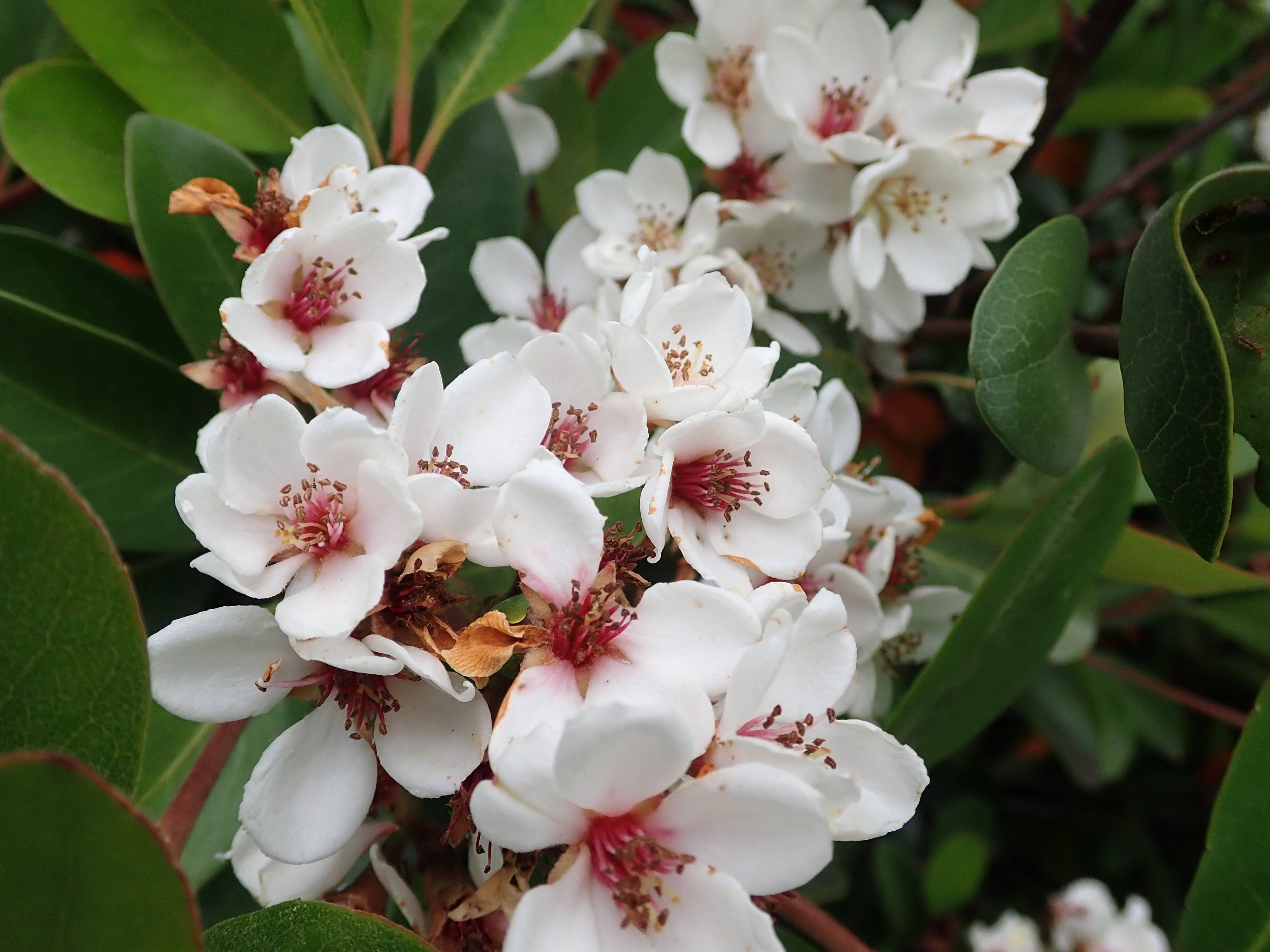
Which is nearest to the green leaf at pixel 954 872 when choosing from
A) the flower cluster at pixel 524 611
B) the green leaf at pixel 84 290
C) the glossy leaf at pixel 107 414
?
the flower cluster at pixel 524 611

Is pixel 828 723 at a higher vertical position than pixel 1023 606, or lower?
higher

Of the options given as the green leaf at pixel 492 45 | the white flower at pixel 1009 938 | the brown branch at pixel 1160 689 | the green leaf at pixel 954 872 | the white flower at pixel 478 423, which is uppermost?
the green leaf at pixel 492 45

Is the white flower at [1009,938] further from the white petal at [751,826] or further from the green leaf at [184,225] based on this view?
the green leaf at [184,225]

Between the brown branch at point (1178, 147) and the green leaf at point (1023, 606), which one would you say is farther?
the brown branch at point (1178, 147)

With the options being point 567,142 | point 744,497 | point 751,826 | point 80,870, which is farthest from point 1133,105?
point 80,870

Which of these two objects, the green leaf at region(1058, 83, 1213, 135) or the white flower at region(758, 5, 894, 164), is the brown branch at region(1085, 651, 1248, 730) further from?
the white flower at region(758, 5, 894, 164)

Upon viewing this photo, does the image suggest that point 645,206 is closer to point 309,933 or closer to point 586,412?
point 586,412

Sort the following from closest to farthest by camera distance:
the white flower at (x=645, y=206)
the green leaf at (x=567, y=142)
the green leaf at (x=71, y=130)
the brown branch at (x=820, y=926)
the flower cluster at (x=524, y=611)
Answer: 1. the flower cluster at (x=524, y=611)
2. the brown branch at (x=820, y=926)
3. the green leaf at (x=71, y=130)
4. the white flower at (x=645, y=206)
5. the green leaf at (x=567, y=142)

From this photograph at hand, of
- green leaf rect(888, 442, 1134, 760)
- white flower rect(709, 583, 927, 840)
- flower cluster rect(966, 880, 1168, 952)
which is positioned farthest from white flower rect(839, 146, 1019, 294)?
flower cluster rect(966, 880, 1168, 952)
